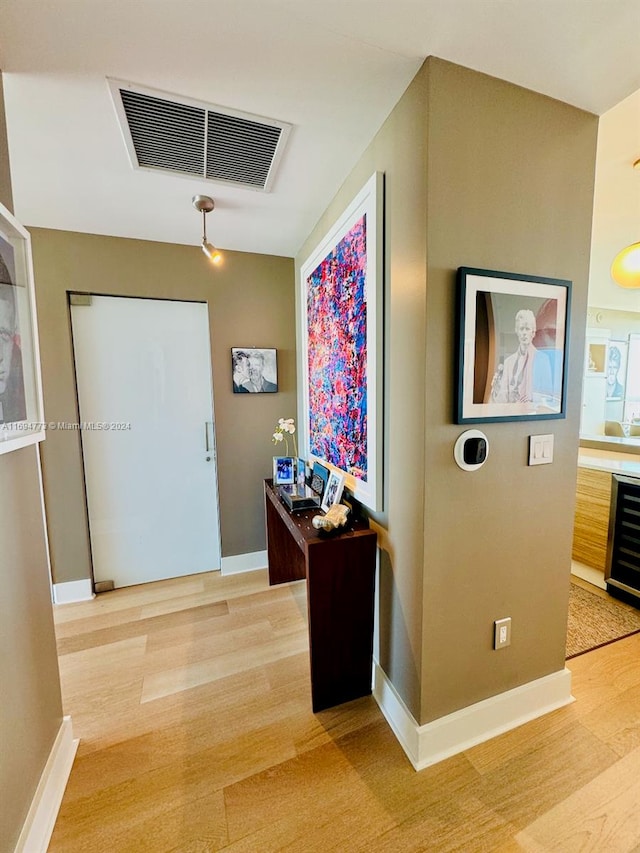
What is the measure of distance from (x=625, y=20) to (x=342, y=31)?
32.3 inches

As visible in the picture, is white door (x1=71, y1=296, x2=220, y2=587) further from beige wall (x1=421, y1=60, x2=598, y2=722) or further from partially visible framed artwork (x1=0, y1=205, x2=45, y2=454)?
beige wall (x1=421, y1=60, x2=598, y2=722)

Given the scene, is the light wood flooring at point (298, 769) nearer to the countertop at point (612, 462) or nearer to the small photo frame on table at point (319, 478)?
the small photo frame on table at point (319, 478)

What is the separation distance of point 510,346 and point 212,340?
2.02 metres

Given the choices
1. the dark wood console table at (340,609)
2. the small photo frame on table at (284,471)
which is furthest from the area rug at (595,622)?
the small photo frame on table at (284,471)

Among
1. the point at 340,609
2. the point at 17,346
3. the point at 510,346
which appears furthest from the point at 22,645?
the point at 510,346

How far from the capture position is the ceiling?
0.96m

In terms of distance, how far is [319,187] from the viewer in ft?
5.92

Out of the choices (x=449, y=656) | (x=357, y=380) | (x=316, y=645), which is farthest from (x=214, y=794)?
(x=357, y=380)

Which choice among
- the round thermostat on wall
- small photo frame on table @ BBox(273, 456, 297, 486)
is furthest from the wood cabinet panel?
small photo frame on table @ BBox(273, 456, 297, 486)

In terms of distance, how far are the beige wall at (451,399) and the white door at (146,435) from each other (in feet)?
5.58

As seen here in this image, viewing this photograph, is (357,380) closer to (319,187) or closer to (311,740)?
(319,187)

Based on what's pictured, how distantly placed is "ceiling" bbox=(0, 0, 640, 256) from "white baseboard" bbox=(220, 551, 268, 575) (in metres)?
2.58

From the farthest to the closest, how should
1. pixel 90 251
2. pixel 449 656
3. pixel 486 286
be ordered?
pixel 90 251, pixel 449 656, pixel 486 286

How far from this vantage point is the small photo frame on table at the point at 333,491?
1.75m
